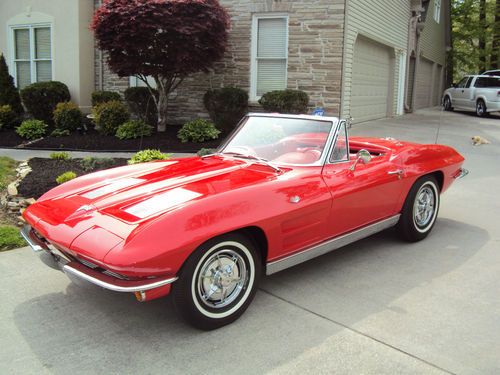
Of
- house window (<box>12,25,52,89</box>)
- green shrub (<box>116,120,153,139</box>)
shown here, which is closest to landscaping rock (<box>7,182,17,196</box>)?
green shrub (<box>116,120,153,139</box>)

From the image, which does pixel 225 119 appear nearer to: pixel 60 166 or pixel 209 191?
pixel 60 166

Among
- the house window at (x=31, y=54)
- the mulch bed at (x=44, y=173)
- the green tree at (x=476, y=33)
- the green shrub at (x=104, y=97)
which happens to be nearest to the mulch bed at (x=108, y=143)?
the green shrub at (x=104, y=97)

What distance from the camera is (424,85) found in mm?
24922

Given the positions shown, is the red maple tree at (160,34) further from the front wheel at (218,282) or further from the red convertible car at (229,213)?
the front wheel at (218,282)

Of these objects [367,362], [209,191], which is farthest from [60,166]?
[367,362]

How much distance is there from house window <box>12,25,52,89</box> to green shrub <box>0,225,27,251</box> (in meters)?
10.1

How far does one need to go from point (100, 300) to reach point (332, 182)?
78.5 inches

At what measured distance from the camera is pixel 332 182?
402 cm

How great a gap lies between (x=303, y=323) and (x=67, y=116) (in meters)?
10.2

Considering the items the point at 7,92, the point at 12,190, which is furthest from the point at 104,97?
the point at 12,190

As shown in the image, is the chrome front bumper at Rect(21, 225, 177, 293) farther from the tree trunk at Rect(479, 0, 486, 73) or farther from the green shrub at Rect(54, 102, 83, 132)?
the tree trunk at Rect(479, 0, 486, 73)

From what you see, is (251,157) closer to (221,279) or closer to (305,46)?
(221,279)

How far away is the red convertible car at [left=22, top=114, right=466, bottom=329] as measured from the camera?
2.99m

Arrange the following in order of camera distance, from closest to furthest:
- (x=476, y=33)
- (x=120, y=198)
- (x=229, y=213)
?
1. (x=229, y=213)
2. (x=120, y=198)
3. (x=476, y=33)
